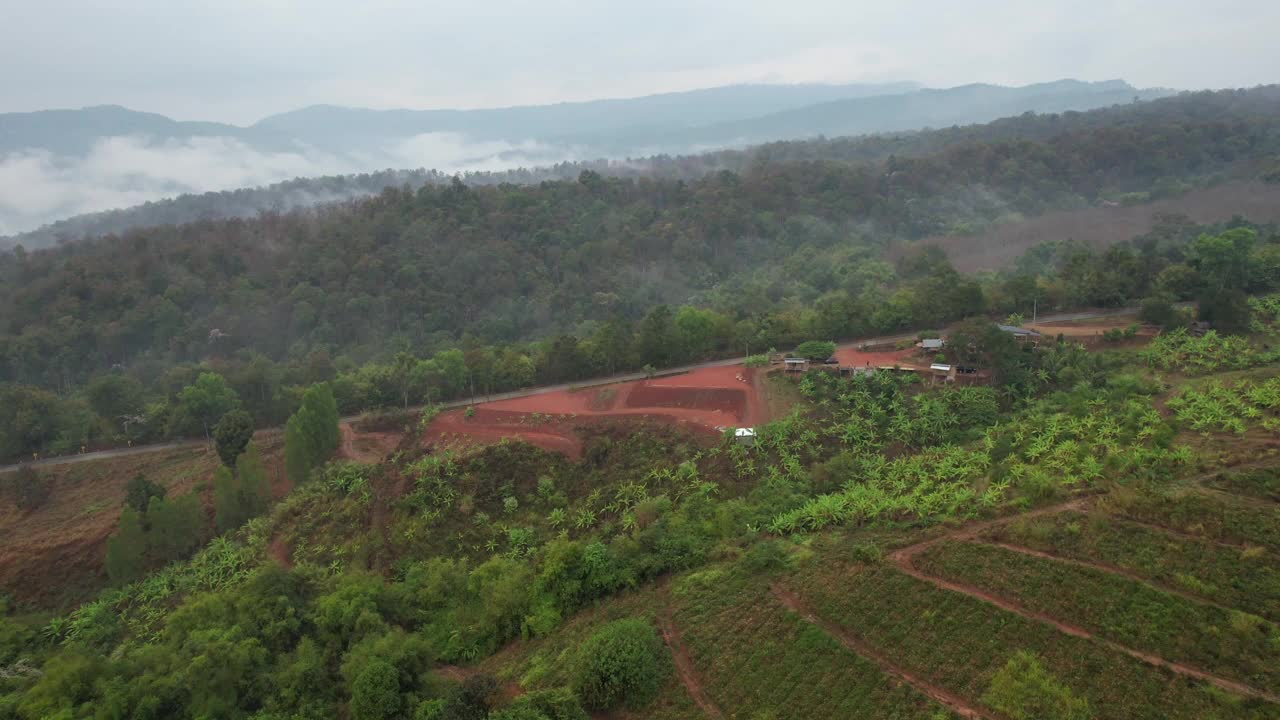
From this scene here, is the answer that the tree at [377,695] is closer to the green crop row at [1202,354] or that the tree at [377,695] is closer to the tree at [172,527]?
the tree at [172,527]

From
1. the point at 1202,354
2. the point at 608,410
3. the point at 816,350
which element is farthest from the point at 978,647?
the point at 1202,354

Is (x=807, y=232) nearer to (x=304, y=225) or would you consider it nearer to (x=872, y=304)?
(x=872, y=304)

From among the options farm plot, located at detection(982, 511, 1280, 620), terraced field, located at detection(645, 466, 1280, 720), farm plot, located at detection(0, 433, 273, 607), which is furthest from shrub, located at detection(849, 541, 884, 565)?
farm plot, located at detection(0, 433, 273, 607)

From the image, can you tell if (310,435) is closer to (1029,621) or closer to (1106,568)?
(1029,621)

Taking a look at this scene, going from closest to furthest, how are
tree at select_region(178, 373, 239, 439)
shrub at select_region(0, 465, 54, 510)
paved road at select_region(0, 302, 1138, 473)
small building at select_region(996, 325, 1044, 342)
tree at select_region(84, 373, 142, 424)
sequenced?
small building at select_region(996, 325, 1044, 342) → shrub at select_region(0, 465, 54, 510) → paved road at select_region(0, 302, 1138, 473) → tree at select_region(178, 373, 239, 439) → tree at select_region(84, 373, 142, 424)

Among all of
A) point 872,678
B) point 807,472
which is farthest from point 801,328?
point 872,678

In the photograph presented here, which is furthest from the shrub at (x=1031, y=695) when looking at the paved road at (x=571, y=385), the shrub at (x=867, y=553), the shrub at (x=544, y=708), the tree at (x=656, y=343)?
the tree at (x=656, y=343)

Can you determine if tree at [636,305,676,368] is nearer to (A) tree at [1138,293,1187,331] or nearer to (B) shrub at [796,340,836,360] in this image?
(B) shrub at [796,340,836,360]
